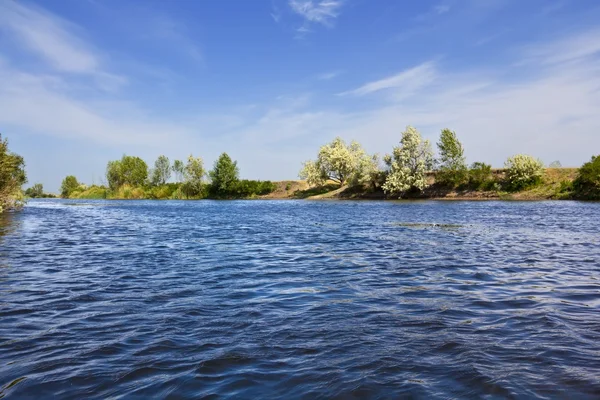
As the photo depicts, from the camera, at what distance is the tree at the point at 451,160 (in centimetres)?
7531

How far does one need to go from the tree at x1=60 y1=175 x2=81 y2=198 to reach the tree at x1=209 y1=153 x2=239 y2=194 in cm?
6408

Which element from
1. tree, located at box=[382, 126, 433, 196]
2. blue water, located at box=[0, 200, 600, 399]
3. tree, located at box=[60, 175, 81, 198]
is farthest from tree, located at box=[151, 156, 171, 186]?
blue water, located at box=[0, 200, 600, 399]

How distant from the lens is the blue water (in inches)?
218

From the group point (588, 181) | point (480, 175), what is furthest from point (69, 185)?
point (588, 181)

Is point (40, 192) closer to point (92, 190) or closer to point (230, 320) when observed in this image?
point (92, 190)

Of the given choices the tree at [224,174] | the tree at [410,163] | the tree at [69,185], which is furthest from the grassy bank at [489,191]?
the tree at [69,185]

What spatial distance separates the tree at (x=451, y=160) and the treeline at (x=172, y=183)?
49049mm

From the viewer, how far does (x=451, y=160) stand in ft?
251

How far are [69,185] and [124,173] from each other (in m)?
32.8

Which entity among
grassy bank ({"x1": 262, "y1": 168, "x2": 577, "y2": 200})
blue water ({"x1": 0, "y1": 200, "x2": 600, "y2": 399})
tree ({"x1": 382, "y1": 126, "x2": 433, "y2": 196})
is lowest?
blue water ({"x1": 0, "y1": 200, "x2": 600, "y2": 399})

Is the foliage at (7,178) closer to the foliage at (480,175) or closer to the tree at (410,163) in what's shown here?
the tree at (410,163)

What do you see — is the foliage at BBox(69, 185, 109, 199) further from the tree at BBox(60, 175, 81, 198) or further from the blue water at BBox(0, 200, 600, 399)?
the blue water at BBox(0, 200, 600, 399)

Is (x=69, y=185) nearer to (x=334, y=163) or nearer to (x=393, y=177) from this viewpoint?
(x=334, y=163)

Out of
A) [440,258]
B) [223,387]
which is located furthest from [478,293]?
[223,387]
